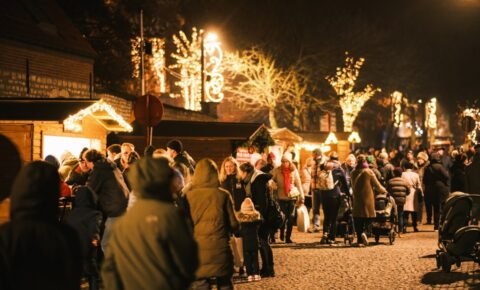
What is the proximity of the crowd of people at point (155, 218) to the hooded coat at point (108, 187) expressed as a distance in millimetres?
13

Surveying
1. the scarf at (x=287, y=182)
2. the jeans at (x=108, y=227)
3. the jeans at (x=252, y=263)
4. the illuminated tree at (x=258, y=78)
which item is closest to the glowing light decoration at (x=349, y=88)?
the illuminated tree at (x=258, y=78)

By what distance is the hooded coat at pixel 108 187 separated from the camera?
454 inches

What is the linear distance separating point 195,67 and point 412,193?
29598mm

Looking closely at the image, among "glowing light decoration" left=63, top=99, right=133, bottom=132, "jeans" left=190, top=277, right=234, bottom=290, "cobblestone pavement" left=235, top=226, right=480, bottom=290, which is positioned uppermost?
"glowing light decoration" left=63, top=99, right=133, bottom=132

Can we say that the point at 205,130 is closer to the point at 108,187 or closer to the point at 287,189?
the point at 287,189

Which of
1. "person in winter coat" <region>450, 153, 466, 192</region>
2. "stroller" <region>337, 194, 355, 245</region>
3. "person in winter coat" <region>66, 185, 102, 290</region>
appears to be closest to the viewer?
"person in winter coat" <region>66, 185, 102, 290</region>

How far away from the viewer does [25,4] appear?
36250 mm

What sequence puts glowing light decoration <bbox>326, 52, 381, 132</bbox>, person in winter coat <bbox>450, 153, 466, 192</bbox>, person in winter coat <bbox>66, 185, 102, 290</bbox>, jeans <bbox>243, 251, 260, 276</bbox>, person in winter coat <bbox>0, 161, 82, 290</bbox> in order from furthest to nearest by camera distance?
1. glowing light decoration <bbox>326, 52, 381, 132</bbox>
2. person in winter coat <bbox>450, 153, 466, 192</bbox>
3. jeans <bbox>243, 251, 260, 276</bbox>
4. person in winter coat <bbox>66, 185, 102, 290</bbox>
5. person in winter coat <bbox>0, 161, 82, 290</bbox>

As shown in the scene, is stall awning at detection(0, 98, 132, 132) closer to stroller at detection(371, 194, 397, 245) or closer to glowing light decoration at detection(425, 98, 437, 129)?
stroller at detection(371, 194, 397, 245)

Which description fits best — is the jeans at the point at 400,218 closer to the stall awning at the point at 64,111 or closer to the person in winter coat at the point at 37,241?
the stall awning at the point at 64,111

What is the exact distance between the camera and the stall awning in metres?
19.9

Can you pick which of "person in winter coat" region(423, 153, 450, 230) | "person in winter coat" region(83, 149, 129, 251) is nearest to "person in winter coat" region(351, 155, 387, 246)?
"person in winter coat" region(423, 153, 450, 230)

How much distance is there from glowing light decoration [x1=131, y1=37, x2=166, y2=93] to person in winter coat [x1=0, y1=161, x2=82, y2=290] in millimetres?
31463

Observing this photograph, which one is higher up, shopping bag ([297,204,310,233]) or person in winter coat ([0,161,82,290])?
person in winter coat ([0,161,82,290])
